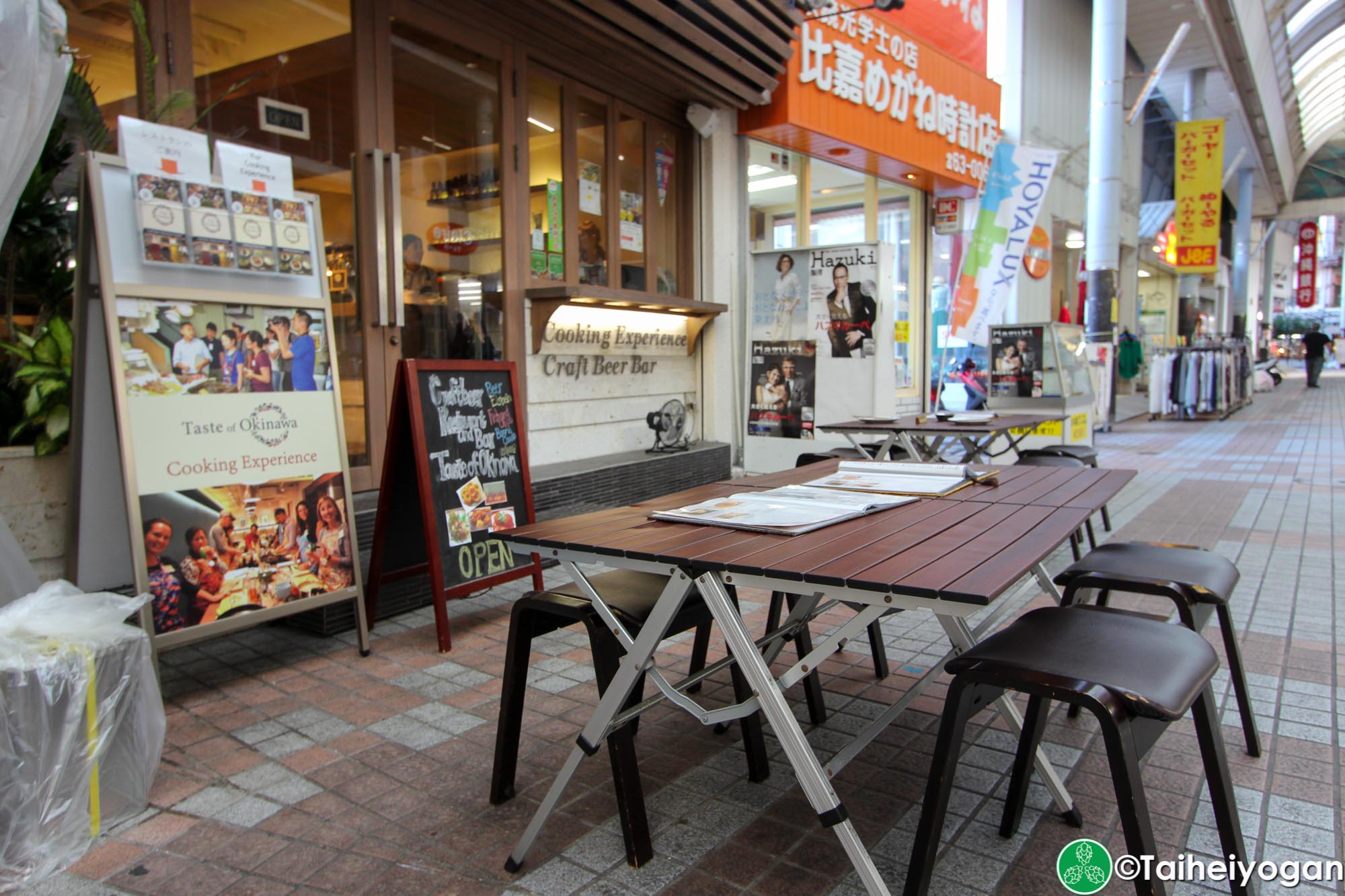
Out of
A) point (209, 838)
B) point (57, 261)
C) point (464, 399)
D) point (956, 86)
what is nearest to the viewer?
point (209, 838)

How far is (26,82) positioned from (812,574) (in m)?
2.73

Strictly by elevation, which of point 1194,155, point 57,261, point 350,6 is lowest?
point 57,261

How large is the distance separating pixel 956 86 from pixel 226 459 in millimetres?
8648

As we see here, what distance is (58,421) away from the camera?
2986mm

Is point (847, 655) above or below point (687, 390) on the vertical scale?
below

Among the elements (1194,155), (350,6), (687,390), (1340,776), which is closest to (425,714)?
(1340,776)

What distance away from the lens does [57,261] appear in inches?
126

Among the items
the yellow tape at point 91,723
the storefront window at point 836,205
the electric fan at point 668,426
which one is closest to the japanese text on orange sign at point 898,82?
the storefront window at point 836,205

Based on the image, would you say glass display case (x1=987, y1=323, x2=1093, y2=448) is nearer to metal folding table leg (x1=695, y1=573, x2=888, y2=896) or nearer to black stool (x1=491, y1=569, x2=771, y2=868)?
black stool (x1=491, y1=569, x2=771, y2=868)

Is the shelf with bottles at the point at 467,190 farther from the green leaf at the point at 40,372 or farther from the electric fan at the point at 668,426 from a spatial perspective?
the green leaf at the point at 40,372

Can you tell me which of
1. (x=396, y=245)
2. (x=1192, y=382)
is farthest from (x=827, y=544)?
(x=1192, y=382)

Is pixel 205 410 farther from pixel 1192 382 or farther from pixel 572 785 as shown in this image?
pixel 1192 382

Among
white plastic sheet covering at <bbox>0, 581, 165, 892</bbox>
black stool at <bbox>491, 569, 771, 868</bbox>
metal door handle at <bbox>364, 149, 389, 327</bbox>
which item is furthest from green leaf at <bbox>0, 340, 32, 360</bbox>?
black stool at <bbox>491, 569, 771, 868</bbox>

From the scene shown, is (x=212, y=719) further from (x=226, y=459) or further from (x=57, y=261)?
(x=57, y=261)
